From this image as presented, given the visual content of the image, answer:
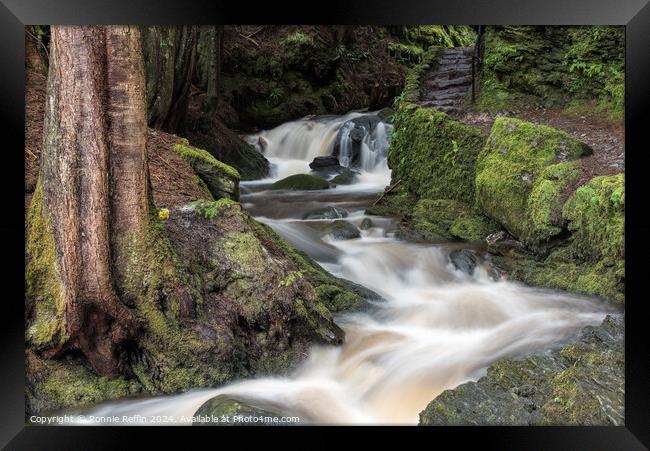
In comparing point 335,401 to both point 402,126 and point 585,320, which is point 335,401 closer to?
point 585,320

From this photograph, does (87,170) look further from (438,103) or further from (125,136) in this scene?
(438,103)

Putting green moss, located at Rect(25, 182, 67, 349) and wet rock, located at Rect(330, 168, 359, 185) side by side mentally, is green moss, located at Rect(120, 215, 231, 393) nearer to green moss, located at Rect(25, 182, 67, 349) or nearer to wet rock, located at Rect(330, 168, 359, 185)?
green moss, located at Rect(25, 182, 67, 349)

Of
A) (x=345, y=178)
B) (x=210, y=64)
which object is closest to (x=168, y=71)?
(x=210, y=64)

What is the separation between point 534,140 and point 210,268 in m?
4.56

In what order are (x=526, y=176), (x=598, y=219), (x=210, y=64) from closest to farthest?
(x=598, y=219), (x=526, y=176), (x=210, y=64)

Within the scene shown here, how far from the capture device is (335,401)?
13.7ft

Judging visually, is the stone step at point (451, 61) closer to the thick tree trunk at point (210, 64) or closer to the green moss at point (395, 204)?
the green moss at point (395, 204)

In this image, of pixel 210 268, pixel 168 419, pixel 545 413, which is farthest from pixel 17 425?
pixel 545 413

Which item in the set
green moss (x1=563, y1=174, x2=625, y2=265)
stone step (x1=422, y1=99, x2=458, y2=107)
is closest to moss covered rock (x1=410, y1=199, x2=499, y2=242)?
green moss (x1=563, y1=174, x2=625, y2=265)

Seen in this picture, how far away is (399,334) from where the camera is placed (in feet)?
16.7

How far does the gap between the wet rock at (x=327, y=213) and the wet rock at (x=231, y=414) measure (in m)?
4.96

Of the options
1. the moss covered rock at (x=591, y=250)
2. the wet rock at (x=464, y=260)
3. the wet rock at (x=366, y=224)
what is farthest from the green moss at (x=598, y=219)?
the wet rock at (x=366, y=224)

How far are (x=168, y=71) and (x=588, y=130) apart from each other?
582 centimetres

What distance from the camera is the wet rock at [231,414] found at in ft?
11.5
